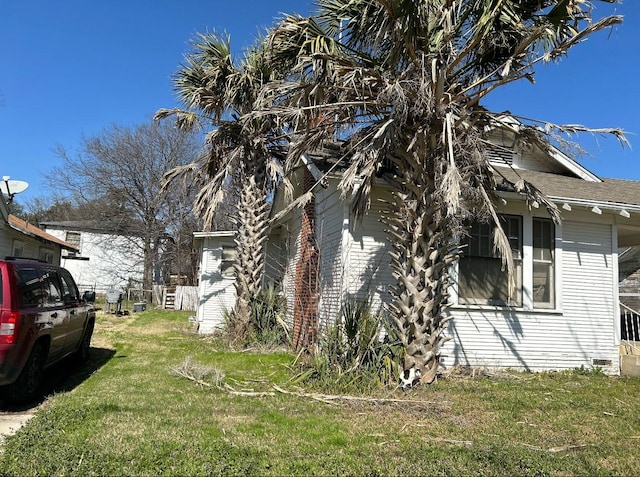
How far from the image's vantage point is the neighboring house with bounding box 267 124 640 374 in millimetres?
9375

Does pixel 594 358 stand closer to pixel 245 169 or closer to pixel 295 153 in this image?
pixel 295 153

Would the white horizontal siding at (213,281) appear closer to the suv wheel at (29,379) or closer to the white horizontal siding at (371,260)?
the white horizontal siding at (371,260)

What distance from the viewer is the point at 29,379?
6.23 m

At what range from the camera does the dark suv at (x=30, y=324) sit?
5.68 m

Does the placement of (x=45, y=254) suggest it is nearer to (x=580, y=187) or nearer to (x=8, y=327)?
(x=8, y=327)

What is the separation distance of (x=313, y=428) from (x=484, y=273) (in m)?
5.63

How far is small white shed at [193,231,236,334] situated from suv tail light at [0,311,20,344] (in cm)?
1066

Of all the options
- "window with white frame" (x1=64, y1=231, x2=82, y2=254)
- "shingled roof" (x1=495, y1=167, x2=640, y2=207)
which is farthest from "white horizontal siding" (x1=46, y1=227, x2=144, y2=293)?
"shingled roof" (x1=495, y1=167, x2=640, y2=207)

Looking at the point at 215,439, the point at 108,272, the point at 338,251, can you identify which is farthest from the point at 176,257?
the point at 215,439

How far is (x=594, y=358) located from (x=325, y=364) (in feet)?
19.7

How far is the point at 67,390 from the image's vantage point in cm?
713

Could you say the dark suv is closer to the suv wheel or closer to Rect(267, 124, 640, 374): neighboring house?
the suv wheel

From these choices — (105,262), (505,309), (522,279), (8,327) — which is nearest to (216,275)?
(505,309)

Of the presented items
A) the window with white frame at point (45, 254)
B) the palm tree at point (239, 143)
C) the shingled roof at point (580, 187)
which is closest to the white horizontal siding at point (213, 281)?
the palm tree at point (239, 143)
